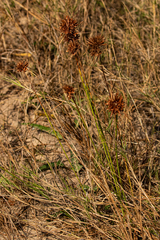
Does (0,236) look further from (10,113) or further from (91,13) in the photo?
(91,13)

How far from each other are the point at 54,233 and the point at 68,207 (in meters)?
0.14

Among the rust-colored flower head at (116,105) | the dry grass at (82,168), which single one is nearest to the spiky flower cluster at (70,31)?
the dry grass at (82,168)

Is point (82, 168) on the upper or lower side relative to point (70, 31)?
lower

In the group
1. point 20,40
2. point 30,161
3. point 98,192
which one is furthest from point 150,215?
point 20,40

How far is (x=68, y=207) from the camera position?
3.70ft

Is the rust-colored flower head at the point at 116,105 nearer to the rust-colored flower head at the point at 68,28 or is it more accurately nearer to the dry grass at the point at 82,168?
the dry grass at the point at 82,168

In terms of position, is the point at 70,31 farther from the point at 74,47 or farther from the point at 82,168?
the point at 82,168

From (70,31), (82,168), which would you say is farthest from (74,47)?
(82,168)

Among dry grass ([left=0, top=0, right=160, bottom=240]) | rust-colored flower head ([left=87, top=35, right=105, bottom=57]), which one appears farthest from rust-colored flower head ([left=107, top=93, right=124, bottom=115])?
rust-colored flower head ([left=87, top=35, right=105, bottom=57])

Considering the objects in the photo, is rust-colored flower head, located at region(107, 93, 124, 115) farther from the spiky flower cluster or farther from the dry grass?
the spiky flower cluster

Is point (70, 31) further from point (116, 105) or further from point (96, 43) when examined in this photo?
point (116, 105)

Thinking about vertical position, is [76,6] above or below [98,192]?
above

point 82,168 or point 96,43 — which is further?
point 82,168

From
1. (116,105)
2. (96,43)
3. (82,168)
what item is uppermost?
(96,43)
